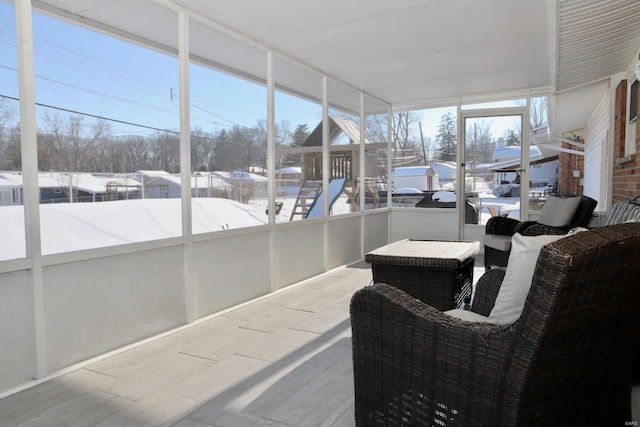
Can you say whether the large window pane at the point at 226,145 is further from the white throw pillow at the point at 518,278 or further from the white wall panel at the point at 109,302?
the white throw pillow at the point at 518,278

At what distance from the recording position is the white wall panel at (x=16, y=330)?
→ 2336 millimetres

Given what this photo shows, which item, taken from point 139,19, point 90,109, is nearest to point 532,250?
point 90,109

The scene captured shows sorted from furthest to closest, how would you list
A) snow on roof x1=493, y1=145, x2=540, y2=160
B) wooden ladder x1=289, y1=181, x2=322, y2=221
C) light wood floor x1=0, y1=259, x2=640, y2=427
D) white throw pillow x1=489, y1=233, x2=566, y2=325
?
snow on roof x1=493, y1=145, x2=540, y2=160 → wooden ladder x1=289, y1=181, x2=322, y2=221 → light wood floor x1=0, y1=259, x2=640, y2=427 → white throw pillow x1=489, y1=233, x2=566, y2=325

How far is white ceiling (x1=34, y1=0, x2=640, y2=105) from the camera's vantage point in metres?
3.29

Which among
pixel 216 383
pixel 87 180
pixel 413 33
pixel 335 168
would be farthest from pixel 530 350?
pixel 335 168

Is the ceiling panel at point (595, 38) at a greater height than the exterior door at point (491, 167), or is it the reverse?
the ceiling panel at point (595, 38)

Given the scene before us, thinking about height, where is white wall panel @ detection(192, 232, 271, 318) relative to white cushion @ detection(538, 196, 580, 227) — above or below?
below

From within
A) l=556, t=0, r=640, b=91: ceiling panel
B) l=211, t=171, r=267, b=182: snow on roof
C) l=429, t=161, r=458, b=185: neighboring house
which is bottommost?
l=211, t=171, r=267, b=182: snow on roof

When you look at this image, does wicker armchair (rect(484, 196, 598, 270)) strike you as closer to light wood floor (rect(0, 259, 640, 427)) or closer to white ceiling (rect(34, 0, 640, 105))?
white ceiling (rect(34, 0, 640, 105))

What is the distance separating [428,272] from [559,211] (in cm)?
245

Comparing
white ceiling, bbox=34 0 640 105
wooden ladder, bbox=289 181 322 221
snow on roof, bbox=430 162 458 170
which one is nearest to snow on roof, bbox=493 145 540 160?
snow on roof, bbox=430 162 458 170

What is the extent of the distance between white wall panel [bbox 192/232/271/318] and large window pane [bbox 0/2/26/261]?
133 centimetres

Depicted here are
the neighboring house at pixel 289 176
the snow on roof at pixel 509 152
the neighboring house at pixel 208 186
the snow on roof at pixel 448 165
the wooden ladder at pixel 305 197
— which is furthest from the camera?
the snow on roof at pixel 448 165

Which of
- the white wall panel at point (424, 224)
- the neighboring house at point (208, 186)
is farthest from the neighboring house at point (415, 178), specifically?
the neighboring house at point (208, 186)
